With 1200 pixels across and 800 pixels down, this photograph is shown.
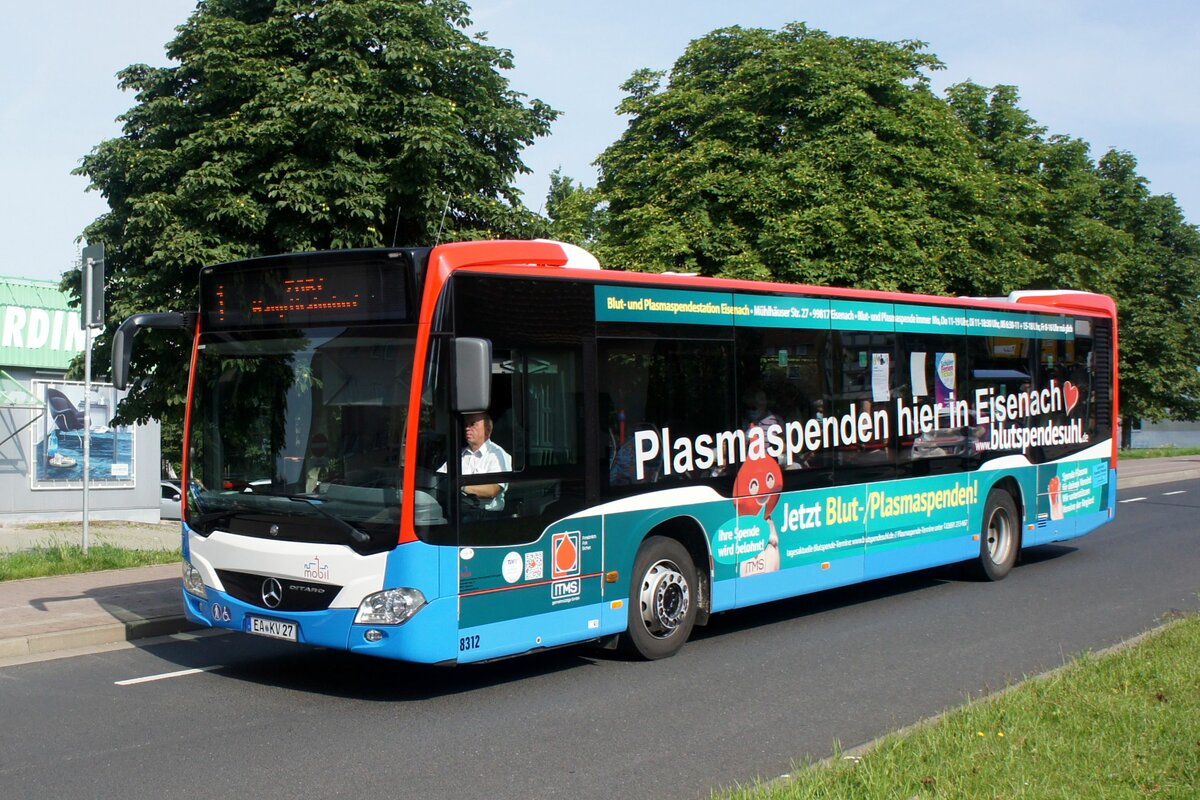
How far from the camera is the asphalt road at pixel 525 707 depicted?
605 centimetres

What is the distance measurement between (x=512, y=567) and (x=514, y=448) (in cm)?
79

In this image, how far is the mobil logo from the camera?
8125 millimetres

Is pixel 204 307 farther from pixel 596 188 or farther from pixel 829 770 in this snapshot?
pixel 596 188

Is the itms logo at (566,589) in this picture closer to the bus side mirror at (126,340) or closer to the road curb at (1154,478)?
the bus side mirror at (126,340)

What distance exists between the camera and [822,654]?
9297mm

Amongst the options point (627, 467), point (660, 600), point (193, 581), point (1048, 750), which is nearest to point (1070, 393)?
point (660, 600)

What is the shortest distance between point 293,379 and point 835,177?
73.7ft

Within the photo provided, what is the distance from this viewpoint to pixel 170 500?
3800cm

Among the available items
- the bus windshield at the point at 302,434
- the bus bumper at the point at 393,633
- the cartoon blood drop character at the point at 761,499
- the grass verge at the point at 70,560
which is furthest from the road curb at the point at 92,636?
the cartoon blood drop character at the point at 761,499

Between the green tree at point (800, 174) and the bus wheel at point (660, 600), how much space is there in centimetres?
1878

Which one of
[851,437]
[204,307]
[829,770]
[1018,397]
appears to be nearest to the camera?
[829,770]

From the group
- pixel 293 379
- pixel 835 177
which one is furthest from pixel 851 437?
pixel 835 177

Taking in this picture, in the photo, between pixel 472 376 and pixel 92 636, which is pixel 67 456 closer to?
pixel 92 636

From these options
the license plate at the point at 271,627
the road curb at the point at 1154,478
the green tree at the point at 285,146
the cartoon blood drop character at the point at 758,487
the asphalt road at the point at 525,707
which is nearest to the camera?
the asphalt road at the point at 525,707
